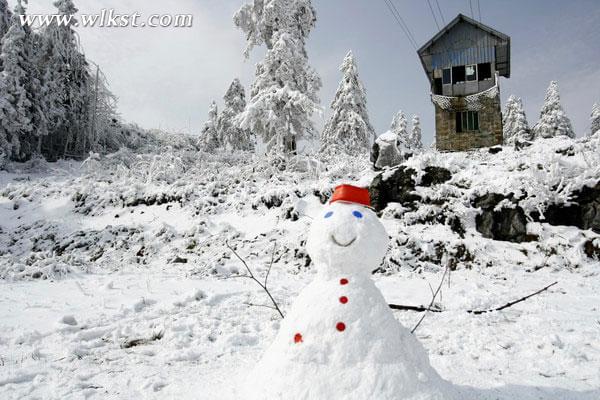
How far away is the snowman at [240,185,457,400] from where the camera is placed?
6.84ft

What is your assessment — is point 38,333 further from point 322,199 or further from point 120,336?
point 322,199

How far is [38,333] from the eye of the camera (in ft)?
13.3

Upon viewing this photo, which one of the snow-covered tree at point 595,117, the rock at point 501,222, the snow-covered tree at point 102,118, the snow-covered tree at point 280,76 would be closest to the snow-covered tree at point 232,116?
the snow-covered tree at point 102,118

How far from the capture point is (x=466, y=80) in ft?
57.4

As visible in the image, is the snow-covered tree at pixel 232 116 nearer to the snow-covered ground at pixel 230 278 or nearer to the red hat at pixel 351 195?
the snow-covered ground at pixel 230 278

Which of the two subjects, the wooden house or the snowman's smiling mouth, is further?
the wooden house

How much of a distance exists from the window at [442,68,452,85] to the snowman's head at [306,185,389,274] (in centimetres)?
1785

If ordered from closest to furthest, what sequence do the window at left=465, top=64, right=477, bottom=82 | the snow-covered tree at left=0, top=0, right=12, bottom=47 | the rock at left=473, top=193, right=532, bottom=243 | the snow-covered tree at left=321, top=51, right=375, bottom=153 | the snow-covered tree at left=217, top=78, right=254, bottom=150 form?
the rock at left=473, top=193, right=532, bottom=243
the window at left=465, top=64, right=477, bottom=82
the snow-covered tree at left=0, top=0, right=12, bottom=47
the snow-covered tree at left=321, top=51, right=375, bottom=153
the snow-covered tree at left=217, top=78, right=254, bottom=150

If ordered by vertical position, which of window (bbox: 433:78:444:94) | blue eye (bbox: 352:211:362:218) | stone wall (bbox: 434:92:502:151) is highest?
window (bbox: 433:78:444:94)

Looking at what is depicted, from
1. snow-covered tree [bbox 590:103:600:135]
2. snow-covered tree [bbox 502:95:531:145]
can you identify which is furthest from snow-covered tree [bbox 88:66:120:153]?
snow-covered tree [bbox 590:103:600:135]

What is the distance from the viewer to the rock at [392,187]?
931cm

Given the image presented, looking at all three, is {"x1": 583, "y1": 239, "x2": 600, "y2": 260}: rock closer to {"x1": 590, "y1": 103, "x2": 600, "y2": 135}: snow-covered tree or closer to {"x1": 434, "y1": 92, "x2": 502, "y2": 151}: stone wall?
{"x1": 434, "y1": 92, "x2": 502, "y2": 151}: stone wall

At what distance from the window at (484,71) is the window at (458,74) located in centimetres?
73

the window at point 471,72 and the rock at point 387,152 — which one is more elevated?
the window at point 471,72
